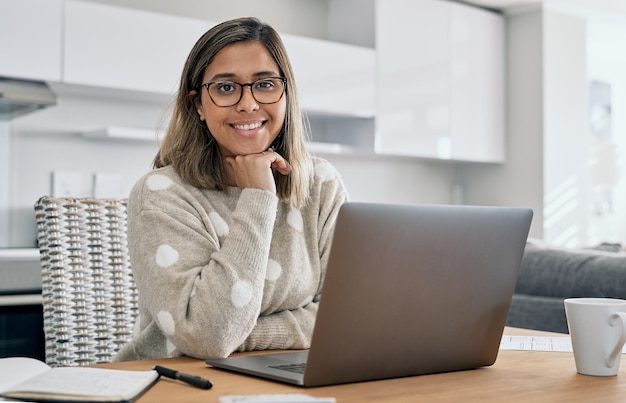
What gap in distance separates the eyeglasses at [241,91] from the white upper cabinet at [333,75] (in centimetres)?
249

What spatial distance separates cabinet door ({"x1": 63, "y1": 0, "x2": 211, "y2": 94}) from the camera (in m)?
3.40

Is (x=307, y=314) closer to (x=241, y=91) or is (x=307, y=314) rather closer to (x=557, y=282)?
(x=241, y=91)

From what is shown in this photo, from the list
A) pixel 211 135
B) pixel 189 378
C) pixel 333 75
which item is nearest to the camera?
pixel 189 378

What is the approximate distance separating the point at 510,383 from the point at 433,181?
4.35m

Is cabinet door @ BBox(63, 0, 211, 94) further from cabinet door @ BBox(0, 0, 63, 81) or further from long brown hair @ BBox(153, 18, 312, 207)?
long brown hair @ BBox(153, 18, 312, 207)

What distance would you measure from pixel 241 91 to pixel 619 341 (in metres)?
0.82

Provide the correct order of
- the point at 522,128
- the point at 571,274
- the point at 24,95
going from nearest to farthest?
the point at 571,274 < the point at 24,95 < the point at 522,128

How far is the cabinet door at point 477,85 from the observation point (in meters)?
4.93

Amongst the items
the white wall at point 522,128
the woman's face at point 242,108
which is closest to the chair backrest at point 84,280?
the woman's face at point 242,108

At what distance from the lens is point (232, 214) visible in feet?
4.50

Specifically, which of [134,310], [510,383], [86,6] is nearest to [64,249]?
[134,310]

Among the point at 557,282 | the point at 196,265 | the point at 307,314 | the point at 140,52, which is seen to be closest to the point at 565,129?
the point at 140,52

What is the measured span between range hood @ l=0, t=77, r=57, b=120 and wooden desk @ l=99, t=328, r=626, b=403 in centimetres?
236

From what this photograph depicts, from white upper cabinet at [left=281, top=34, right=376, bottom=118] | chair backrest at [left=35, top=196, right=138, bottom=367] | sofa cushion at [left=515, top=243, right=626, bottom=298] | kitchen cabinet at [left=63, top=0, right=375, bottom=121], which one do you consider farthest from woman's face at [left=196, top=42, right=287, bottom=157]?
white upper cabinet at [left=281, top=34, right=376, bottom=118]
